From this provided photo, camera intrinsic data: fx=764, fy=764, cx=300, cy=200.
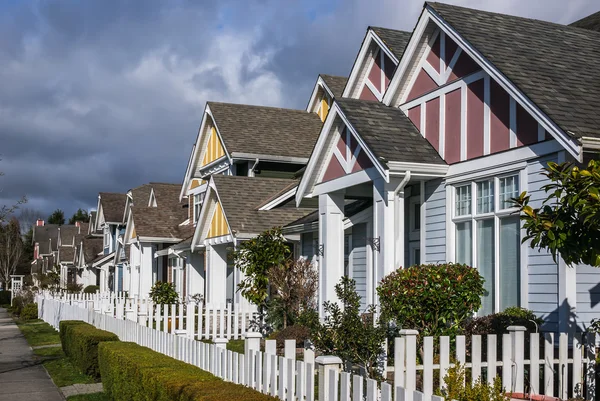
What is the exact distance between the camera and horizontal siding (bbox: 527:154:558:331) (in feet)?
37.4

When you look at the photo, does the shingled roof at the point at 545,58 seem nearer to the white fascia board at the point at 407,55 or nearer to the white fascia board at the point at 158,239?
the white fascia board at the point at 407,55

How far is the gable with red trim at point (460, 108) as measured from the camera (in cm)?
1240

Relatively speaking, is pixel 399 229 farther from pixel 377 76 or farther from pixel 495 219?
pixel 377 76

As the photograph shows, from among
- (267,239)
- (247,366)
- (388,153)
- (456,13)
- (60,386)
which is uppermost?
(456,13)

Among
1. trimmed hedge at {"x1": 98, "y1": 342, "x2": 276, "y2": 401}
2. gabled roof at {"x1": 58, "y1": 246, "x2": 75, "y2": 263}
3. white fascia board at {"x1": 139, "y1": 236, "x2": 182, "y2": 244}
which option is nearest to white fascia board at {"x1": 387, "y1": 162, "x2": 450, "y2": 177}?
trimmed hedge at {"x1": 98, "y1": 342, "x2": 276, "y2": 401}

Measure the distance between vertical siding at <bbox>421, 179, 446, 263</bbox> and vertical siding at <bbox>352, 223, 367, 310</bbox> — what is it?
3.46 metres

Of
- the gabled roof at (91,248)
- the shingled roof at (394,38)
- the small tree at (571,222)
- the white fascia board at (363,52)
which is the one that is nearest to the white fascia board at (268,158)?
the white fascia board at (363,52)

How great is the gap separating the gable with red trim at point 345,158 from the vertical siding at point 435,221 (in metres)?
1.28

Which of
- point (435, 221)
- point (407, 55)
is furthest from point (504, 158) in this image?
point (407, 55)

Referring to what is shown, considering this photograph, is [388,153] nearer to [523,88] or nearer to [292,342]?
[523,88]

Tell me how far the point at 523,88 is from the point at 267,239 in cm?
987

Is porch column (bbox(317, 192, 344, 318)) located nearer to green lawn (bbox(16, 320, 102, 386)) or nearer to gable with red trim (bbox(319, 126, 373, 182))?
gable with red trim (bbox(319, 126, 373, 182))

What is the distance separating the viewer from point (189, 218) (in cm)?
3538

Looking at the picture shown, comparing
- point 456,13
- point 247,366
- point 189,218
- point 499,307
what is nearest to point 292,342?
point 247,366
